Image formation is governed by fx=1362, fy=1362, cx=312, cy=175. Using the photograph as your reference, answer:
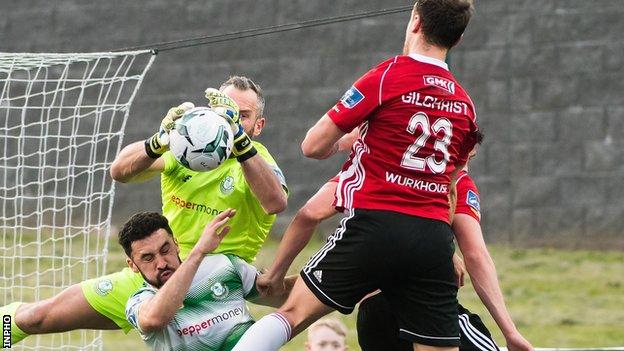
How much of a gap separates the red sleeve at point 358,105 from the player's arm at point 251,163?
0.57 metres

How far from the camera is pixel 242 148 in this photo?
5566 millimetres

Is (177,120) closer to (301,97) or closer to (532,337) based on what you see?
(532,337)

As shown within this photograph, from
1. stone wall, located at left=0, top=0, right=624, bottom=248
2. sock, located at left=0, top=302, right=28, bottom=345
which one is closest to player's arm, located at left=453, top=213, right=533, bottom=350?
sock, located at left=0, top=302, right=28, bottom=345

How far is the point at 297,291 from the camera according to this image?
17.4 ft

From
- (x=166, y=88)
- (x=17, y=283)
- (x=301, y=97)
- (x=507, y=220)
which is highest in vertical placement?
(x=507, y=220)

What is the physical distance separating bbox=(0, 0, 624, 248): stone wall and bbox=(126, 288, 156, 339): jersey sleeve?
5501 mm

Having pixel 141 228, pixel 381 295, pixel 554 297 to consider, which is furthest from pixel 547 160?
pixel 141 228

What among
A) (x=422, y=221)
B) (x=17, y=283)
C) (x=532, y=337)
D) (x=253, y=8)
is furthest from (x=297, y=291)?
(x=253, y=8)

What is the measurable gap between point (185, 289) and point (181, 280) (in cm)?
4

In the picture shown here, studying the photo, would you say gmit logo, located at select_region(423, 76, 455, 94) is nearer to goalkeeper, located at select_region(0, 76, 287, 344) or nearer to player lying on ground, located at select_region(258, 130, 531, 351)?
player lying on ground, located at select_region(258, 130, 531, 351)

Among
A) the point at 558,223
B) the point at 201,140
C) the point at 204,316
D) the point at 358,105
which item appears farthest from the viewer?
the point at 558,223

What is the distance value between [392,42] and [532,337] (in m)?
3.01

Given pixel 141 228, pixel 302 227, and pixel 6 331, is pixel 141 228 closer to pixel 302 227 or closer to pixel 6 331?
pixel 302 227

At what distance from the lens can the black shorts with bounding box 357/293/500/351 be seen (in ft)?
18.5
